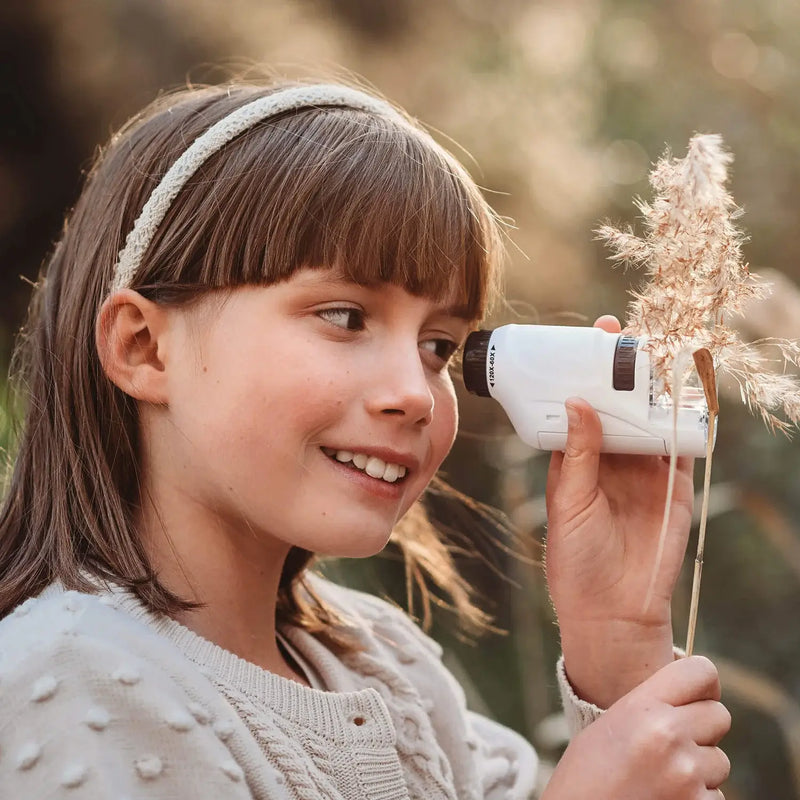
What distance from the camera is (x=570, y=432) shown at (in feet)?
3.89

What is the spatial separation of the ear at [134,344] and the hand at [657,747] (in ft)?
2.03

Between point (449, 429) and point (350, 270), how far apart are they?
25cm

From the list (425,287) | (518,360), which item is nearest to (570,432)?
(518,360)

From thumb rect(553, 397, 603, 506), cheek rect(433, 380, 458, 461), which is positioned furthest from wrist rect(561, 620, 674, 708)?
cheek rect(433, 380, 458, 461)

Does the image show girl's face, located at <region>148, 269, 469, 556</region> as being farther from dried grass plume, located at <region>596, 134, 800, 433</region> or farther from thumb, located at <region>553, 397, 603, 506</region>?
dried grass plume, located at <region>596, 134, 800, 433</region>

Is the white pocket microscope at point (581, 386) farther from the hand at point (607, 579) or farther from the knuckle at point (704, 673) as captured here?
the knuckle at point (704, 673)

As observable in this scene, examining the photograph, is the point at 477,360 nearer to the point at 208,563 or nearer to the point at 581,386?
the point at 581,386

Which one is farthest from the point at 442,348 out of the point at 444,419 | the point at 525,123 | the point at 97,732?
the point at 525,123

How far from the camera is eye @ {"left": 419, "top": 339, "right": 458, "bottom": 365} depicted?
131 cm

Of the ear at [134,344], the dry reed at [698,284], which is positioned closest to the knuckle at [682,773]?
the dry reed at [698,284]

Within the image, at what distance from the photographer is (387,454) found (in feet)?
3.86

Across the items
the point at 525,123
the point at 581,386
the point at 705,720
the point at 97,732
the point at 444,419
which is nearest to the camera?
the point at 97,732

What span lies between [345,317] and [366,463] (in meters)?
0.17

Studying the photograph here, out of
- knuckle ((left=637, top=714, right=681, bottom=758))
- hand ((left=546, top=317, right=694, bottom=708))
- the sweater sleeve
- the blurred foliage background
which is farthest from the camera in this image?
the blurred foliage background
